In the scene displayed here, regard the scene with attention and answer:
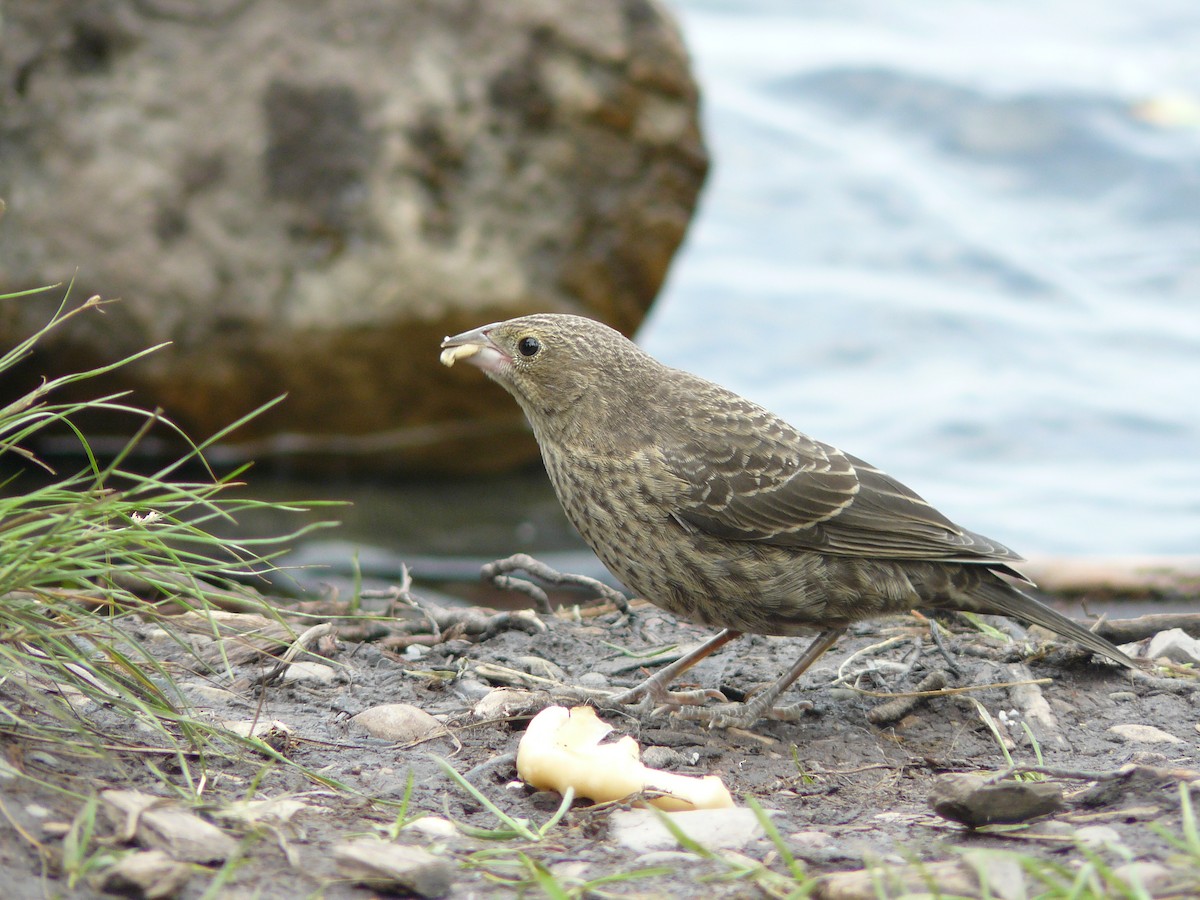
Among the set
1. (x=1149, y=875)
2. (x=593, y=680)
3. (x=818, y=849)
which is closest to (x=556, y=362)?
(x=593, y=680)

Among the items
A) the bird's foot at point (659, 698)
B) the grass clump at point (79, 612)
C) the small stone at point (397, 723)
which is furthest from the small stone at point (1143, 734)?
the grass clump at point (79, 612)

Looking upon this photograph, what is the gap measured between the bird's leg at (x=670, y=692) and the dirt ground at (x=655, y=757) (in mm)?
75

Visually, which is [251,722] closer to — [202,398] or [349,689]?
[349,689]

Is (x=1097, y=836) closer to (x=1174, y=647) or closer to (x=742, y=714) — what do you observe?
(x=742, y=714)

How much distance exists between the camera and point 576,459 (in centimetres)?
412

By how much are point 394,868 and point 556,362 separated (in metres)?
2.04

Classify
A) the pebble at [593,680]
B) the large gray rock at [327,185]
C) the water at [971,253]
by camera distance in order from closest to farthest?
the pebble at [593,680] → the large gray rock at [327,185] → the water at [971,253]

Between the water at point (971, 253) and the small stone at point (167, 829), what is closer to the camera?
the small stone at point (167, 829)

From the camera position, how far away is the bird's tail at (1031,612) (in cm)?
391

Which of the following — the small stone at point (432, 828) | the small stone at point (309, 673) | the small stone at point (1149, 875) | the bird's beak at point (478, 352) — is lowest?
the small stone at point (309, 673)

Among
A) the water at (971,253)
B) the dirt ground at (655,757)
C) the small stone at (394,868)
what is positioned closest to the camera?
the small stone at (394,868)

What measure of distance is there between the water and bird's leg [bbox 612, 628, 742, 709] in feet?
15.7

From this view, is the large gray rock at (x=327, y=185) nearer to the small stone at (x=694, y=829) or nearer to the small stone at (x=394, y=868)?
the small stone at (x=694, y=829)

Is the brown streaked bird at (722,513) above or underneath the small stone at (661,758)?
above
